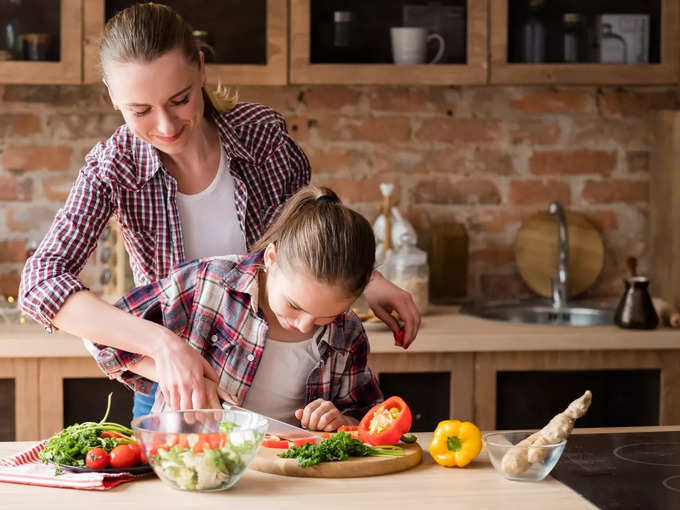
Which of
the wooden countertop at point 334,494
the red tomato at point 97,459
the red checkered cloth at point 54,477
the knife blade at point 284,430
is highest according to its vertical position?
the knife blade at point 284,430

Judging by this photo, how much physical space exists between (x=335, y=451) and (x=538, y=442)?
346 mm

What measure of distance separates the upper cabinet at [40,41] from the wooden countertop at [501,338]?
31.3 inches

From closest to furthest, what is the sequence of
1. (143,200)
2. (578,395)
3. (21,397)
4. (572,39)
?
(143,200) → (21,397) → (578,395) → (572,39)

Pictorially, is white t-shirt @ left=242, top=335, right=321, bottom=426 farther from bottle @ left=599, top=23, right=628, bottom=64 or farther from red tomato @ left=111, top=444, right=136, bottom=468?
bottle @ left=599, top=23, right=628, bottom=64

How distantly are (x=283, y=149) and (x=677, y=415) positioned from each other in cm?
169

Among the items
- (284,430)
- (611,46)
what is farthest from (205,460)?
(611,46)

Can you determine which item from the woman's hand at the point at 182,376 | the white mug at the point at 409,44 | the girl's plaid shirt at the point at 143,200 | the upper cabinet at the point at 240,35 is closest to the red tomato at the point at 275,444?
the woman's hand at the point at 182,376

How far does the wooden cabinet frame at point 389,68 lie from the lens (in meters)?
3.38

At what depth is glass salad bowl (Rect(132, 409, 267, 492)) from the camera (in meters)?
1.63

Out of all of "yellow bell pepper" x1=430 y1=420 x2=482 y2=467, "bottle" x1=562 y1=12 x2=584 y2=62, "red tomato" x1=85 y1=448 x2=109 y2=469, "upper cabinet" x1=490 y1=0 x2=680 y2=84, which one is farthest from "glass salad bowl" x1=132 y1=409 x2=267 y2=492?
"bottle" x1=562 y1=12 x2=584 y2=62

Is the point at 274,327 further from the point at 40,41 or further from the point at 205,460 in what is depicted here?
the point at 40,41

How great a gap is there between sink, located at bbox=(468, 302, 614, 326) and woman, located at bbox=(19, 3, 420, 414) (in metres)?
1.40

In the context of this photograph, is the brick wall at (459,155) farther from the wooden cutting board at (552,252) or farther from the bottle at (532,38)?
the bottle at (532,38)

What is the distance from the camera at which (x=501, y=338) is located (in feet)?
10.4
